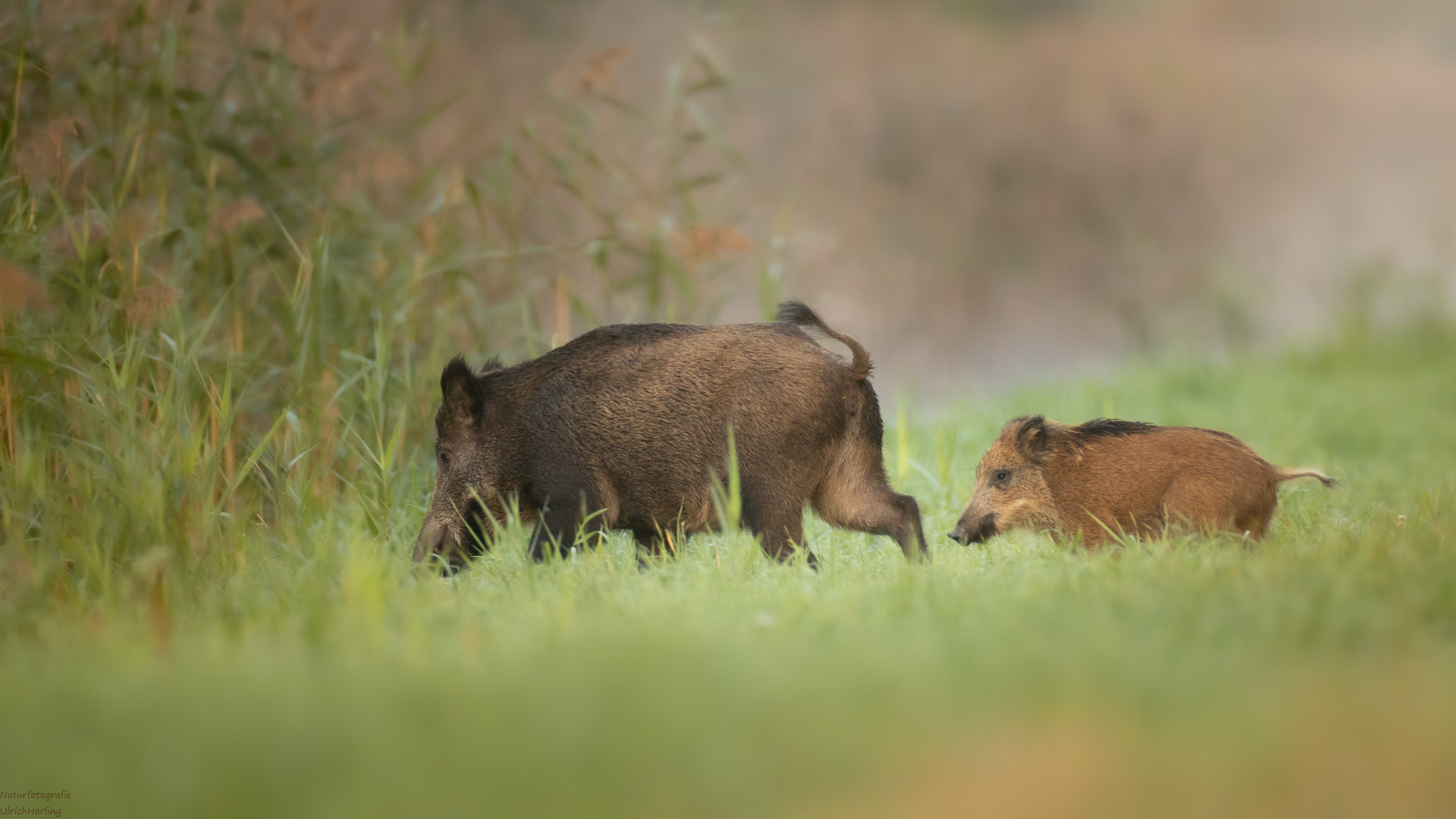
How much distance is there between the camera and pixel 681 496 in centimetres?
388

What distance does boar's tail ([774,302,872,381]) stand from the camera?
3832mm

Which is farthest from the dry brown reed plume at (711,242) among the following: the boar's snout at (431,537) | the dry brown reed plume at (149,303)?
the dry brown reed plume at (149,303)

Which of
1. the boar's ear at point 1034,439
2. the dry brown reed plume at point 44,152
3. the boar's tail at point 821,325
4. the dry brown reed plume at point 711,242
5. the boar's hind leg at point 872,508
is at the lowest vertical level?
the boar's hind leg at point 872,508

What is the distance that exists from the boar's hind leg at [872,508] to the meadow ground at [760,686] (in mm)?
238

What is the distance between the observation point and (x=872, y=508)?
152 inches

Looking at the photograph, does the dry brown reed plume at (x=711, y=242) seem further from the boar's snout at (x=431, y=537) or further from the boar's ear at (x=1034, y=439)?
the boar's snout at (x=431, y=537)

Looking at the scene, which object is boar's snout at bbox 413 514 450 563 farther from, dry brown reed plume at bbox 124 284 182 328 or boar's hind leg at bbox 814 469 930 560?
boar's hind leg at bbox 814 469 930 560

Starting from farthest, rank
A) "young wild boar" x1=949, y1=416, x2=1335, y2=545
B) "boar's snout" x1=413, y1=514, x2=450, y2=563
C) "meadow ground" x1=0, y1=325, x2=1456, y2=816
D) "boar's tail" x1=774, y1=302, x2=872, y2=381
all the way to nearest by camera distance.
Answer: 1. "boar's snout" x1=413, y1=514, x2=450, y2=563
2. "boar's tail" x1=774, y1=302, x2=872, y2=381
3. "young wild boar" x1=949, y1=416, x2=1335, y2=545
4. "meadow ground" x1=0, y1=325, x2=1456, y2=816

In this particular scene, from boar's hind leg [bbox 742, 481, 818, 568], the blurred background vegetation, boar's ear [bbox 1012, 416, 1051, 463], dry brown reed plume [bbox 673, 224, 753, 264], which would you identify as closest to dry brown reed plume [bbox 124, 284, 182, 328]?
the blurred background vegetation

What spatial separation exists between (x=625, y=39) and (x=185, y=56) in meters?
5.37

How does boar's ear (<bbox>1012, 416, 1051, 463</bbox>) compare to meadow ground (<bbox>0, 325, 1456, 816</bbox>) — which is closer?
meadow ground (<bbox>0, 325, 1456, 816</bbox>)

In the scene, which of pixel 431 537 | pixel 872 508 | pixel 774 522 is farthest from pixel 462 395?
pixel 872 508

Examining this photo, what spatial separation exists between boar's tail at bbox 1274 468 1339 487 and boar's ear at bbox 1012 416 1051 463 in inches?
28.8

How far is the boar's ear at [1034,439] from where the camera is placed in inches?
162
